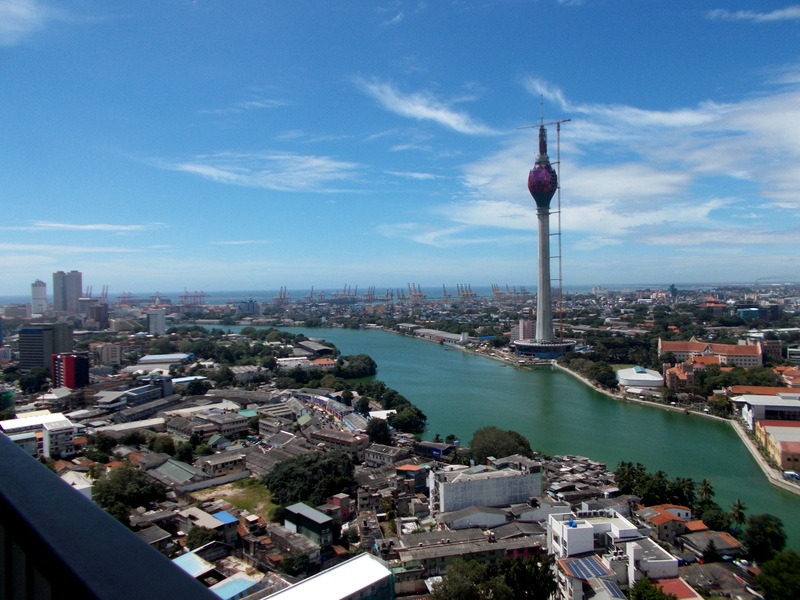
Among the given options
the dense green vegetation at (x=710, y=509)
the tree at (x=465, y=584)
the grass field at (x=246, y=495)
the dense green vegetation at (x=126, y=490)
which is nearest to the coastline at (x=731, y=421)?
the dense green vegetation at (x=710, y=509)

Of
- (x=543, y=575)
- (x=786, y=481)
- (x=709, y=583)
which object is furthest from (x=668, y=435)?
(x=543, y=575)

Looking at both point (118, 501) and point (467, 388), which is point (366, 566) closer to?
point (118, 501)

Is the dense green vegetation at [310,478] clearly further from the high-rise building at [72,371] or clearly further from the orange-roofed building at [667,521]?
the high-rise building at [72,371]

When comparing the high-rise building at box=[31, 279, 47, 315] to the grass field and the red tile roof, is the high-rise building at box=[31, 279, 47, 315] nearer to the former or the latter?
the grass field

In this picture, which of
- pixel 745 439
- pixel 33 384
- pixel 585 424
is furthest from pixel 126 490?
pixel 33 384

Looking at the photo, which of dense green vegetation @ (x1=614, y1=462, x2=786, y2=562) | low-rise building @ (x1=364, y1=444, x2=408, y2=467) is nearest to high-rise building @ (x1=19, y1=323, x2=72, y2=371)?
low-rise building @ (x1=364, y1=444, x2=408, y2=467)

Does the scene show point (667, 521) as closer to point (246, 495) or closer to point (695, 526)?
point (695, 526)
